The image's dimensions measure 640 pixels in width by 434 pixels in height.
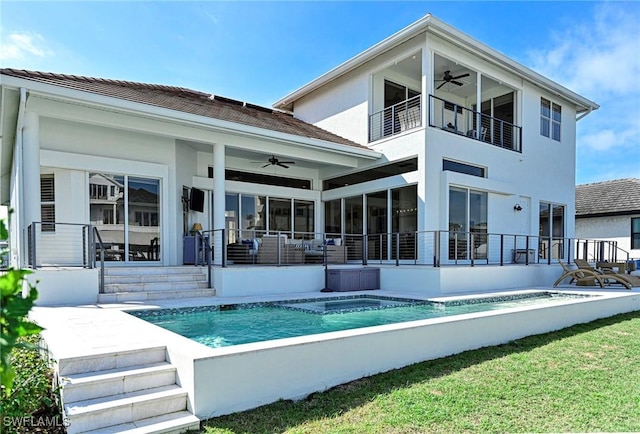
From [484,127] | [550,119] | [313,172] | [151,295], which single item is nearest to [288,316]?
[151,295]

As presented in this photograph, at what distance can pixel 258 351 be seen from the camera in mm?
4152

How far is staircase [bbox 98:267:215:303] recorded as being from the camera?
333 inches

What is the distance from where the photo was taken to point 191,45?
1238cm

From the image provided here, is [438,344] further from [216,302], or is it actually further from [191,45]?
[191,45]

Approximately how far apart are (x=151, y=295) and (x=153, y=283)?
1.59 ft

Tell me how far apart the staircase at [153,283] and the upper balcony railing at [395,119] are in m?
7.55

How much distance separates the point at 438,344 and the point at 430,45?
9403mm

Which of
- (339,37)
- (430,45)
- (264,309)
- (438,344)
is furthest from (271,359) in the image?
(339,37)

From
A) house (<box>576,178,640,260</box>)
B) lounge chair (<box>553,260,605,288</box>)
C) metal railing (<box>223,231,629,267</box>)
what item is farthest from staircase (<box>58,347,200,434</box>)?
house (<box>576,178,640,260</box>)

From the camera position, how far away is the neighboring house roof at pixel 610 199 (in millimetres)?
21266

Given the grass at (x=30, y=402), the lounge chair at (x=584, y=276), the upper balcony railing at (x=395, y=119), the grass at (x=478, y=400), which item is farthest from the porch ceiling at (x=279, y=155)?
the grass at (x=478, y=400)

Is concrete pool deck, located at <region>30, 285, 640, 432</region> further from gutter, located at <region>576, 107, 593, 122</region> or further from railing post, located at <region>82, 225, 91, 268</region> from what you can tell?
gutter, located at <region>576, 107, 593, 122</region>

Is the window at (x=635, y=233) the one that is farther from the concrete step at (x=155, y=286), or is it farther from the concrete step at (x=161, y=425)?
the concrete step at (x=161, y=425)

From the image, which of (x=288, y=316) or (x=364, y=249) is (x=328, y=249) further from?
(x=288, y=316)
